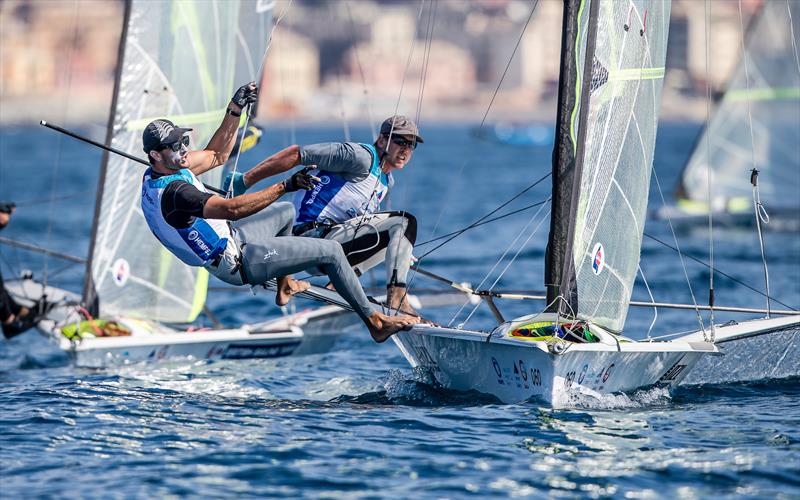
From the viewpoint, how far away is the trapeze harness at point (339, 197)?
877 cm

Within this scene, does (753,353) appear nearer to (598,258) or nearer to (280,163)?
(598,258)

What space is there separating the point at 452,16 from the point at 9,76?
81081mm

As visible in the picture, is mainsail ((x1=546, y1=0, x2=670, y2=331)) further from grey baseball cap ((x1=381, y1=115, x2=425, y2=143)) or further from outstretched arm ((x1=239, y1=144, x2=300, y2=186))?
outstretched arm ((x1=239, y1=144, x2=300, y2=186))

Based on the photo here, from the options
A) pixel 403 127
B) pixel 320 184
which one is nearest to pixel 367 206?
pixel 320 184

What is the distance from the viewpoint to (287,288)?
8.48m

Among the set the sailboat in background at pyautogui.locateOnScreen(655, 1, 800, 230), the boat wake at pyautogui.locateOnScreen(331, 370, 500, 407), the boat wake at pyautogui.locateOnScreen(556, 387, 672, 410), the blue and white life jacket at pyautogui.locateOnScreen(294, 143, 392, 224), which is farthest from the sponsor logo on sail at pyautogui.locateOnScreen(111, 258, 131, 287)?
the sailboat in background at pyautogui.locateOnScreen(655, 1, 800, 230)

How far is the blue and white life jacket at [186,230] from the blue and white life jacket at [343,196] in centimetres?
105

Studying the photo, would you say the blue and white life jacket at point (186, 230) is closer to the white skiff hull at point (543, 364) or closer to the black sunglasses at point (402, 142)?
the black sunglasses at point (402, 142)

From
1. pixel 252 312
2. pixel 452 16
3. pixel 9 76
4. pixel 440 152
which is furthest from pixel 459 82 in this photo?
pixel 252 312

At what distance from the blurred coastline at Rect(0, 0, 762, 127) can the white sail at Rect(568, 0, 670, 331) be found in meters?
117

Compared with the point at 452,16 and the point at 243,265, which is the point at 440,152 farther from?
the point at 452,16

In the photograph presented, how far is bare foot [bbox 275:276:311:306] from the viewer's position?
331 inches

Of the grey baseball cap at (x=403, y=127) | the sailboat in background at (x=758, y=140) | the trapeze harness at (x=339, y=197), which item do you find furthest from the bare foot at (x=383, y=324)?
the sailboat in background at (x=758, y=140)

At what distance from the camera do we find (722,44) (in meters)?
165
